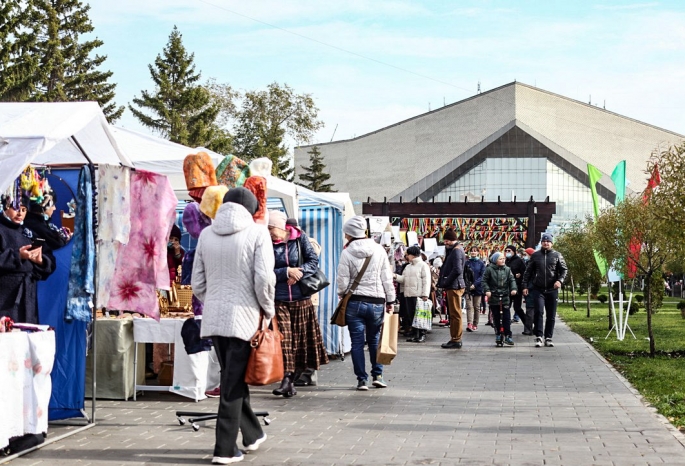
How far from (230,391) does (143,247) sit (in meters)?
2.24

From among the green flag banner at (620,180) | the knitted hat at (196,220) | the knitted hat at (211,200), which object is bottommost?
the knitted hat at (196,220)

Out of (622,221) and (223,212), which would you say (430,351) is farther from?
(223,212)

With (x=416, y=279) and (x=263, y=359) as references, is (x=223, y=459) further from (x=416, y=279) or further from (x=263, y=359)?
(x=416, y=279)

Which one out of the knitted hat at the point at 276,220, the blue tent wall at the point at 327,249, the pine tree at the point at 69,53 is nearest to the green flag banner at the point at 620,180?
the blue tent wall at the point at 327,249

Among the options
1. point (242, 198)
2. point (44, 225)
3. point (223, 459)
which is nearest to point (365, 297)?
point (44, 225)

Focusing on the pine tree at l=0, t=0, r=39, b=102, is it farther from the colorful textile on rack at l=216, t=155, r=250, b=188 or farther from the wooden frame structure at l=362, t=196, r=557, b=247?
the colorful textile on rack at l=216, t=155, r=250, b=188

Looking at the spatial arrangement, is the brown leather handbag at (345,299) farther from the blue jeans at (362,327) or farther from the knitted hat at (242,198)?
the knitted hat at (242,198)

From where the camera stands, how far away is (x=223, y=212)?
A: 21.2ft

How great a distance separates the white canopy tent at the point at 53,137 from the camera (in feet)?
20.7

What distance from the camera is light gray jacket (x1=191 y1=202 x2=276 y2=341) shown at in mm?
6305

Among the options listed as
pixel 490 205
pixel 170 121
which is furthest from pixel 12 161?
pixel 170 121

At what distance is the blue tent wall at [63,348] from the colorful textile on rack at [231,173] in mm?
1359

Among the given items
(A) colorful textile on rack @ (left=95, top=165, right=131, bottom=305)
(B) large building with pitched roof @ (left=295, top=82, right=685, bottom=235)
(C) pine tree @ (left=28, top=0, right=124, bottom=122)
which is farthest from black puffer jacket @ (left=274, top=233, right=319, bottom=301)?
(B) large building with pitched roof @ (left=295, top=82, right=685, bottom=235)

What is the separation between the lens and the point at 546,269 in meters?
16.0
